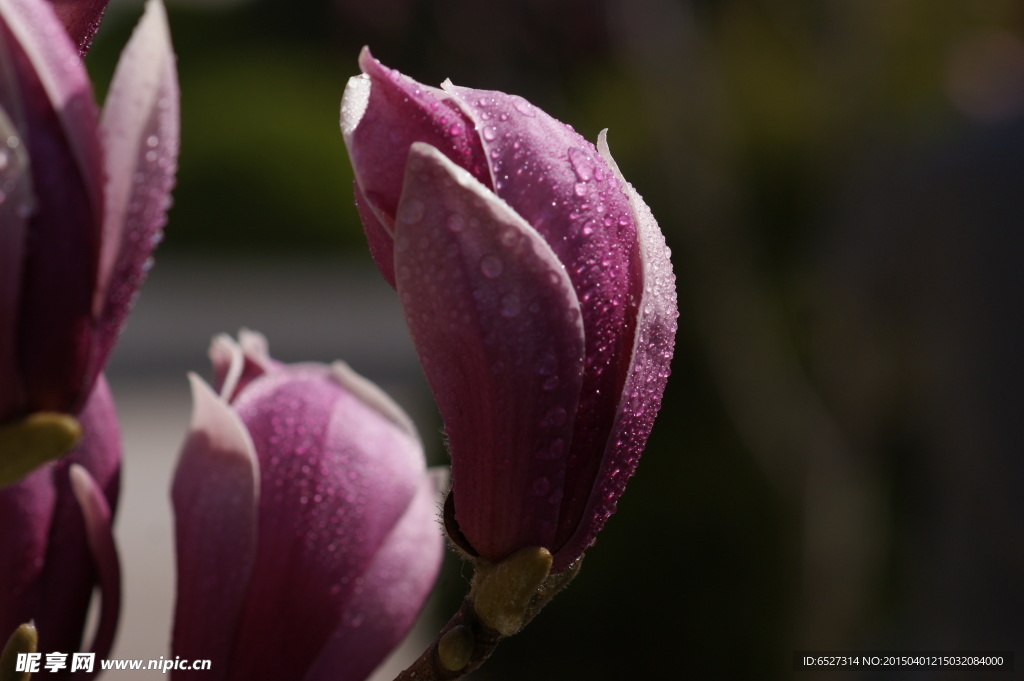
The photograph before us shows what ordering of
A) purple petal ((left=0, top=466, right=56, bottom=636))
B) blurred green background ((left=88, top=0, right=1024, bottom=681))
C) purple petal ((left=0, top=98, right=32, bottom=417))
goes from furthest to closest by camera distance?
blurred green background ((left=88, top=0, right=1024, bottom=681))
purple petal ((left=0, top=466, right=56, bottom=636))
purple petal ((left=0, top=98, right=32, bottom=417))

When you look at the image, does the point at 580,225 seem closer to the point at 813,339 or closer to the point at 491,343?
the point at 491,343

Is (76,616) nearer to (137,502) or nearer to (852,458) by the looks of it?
(852,458)

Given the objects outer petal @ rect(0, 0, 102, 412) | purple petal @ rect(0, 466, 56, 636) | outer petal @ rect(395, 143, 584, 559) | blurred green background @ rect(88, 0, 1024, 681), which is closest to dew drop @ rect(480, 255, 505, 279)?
outer petal @ rect(395, 143, 584, 559)

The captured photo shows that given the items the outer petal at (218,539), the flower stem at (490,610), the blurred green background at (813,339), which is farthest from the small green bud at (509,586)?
the blurred green background at (813,339)

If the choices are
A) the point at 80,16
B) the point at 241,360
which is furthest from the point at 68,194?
the point at 241,360

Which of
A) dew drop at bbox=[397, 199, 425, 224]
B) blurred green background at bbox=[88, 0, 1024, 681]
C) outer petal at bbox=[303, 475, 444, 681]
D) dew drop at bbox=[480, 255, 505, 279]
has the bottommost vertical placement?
blurred green background at bbox=[88, 0, 1024, 681]

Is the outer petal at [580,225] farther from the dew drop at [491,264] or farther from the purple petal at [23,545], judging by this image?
the purple petal at [23,545]

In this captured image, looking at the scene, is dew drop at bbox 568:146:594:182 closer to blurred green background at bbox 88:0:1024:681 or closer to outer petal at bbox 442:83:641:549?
outer petal at bbox 442:83:641:549
